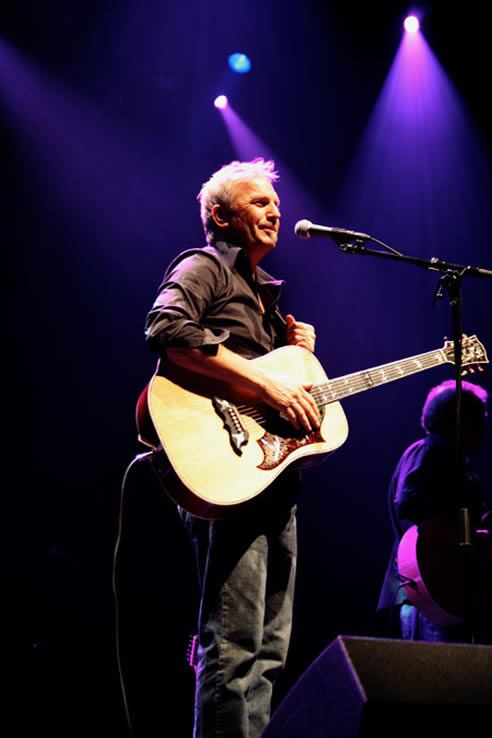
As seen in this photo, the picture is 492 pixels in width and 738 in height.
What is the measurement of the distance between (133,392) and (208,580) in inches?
148

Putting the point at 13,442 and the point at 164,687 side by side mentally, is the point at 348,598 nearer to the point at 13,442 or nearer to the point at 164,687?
the point at 164,687

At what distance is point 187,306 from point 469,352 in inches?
59.4

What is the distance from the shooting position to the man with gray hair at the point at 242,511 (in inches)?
91.4

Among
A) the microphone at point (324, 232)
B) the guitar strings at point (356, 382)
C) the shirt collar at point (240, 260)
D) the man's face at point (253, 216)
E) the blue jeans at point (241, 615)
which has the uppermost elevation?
the man's face at point (253, 216)

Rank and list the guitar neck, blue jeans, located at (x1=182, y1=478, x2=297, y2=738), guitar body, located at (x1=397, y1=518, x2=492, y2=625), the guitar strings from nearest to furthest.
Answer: blue jeans, located at (x1=182, y1=478, x2=297, y2=738), the guitar strings, the guitar neck, guitar body, located at (x1=397, y1=518, x2=492, y2=625)

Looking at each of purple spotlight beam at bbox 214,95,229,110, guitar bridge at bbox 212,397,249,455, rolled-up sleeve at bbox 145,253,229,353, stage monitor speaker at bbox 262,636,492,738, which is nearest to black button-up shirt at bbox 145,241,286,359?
rolled-up sleeve at bbox 145,253,229,353

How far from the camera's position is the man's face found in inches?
123

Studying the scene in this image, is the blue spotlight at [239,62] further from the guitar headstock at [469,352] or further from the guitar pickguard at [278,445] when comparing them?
the guitar pickguard at [278,445]

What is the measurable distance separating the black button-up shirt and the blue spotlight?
159 inches

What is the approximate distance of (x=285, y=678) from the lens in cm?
529

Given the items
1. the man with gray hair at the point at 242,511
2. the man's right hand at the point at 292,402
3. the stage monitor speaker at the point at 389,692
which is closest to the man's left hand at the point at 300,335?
the man with gray hair at the point at 242,511

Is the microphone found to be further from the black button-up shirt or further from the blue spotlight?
the blue spotlight

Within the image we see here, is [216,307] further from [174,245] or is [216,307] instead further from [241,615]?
[174,245]

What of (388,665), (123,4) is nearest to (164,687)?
(388,665)
